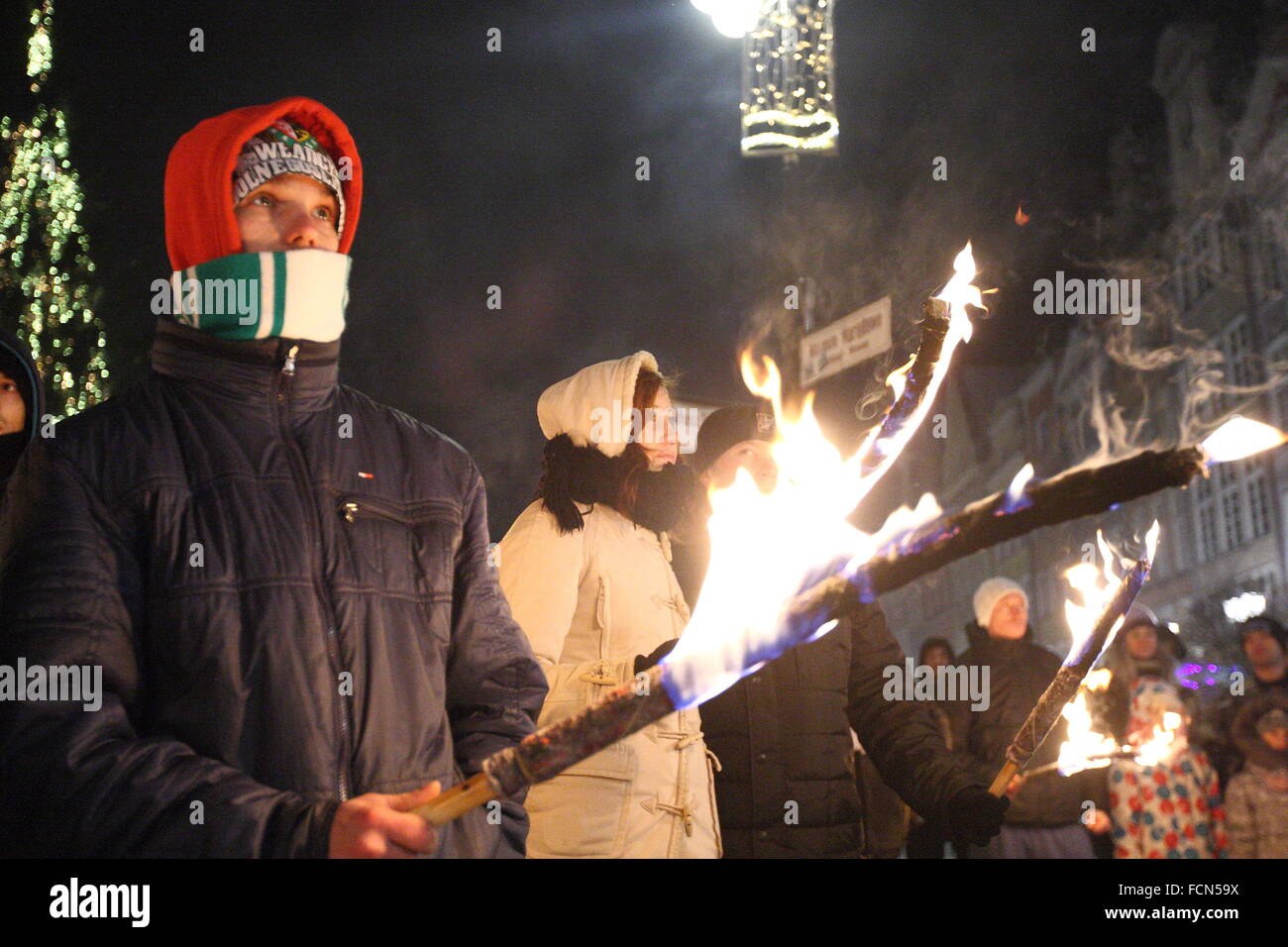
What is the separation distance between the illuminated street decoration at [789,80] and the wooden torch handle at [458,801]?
669 centimetres

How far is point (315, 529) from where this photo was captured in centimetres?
227

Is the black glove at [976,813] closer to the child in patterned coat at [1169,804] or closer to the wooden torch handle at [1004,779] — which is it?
the wooden torch handle at [1004,779]

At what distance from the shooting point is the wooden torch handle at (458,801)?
5.61 ft

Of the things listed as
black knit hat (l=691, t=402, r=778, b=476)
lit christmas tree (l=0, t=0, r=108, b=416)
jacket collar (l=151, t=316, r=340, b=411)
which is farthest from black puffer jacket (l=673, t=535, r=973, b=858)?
lit christmas tree (l=0, t=0, r=108, b=416)

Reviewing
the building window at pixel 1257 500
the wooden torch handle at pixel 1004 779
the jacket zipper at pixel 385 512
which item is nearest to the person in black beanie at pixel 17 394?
the jacket zipper at pixel 385 512

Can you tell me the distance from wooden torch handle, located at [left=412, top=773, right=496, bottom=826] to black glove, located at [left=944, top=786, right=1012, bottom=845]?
79.4 inches

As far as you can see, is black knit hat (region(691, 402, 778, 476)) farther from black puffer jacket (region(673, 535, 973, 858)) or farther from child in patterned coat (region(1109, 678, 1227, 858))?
child in patterned coat (region(1109, 678, 1227, 858))

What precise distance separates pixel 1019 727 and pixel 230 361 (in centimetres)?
440

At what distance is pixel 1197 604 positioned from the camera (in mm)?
19812

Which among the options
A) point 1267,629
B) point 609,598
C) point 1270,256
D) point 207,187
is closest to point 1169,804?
point 1267,629

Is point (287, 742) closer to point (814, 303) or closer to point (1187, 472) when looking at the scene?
point (1187, 472)

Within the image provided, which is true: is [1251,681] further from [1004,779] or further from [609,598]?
[609,598]

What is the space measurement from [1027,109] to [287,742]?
10959mm
